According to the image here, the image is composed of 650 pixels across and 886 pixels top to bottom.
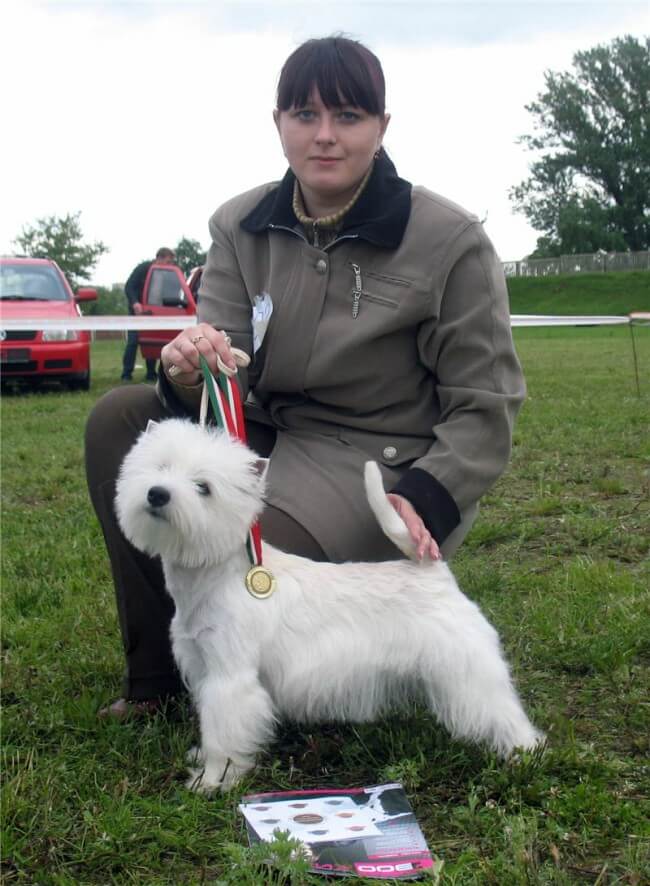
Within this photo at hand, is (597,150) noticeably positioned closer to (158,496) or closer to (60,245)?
(60,245)

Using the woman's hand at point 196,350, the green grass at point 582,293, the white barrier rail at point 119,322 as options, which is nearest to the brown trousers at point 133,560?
the woman's hand at point 196,350

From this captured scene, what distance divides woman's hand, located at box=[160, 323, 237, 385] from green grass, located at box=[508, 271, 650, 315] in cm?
3071

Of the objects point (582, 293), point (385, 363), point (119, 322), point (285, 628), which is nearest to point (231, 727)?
point (285, 628)

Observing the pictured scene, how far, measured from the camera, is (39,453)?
6.55m

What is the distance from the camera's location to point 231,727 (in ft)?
6.74

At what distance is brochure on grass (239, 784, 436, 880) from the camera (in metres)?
1.76

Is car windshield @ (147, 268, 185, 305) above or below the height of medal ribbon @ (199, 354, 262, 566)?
above

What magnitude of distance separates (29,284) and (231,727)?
9.96 meters

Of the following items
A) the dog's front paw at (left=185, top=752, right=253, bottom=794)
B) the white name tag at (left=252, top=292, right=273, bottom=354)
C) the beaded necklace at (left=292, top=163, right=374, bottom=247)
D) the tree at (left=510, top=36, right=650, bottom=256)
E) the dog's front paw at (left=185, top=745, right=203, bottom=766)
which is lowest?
the dog's front paw at (left=185, top=745, right=203, bottom=766)

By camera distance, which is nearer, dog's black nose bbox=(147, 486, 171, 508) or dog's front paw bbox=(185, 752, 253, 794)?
dog's black nose bbox=(147, 486, 171, 508)

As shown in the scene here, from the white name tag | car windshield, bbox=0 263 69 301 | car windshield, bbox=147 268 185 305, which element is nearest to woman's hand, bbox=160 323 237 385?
the white name tag

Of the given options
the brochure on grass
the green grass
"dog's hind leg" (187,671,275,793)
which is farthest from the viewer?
the green grass

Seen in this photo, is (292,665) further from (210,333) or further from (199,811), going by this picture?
(210,333)

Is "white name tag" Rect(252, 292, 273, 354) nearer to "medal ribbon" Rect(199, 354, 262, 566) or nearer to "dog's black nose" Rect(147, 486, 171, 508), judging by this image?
"medal ribbon" Rect(199, 354, 262, 566)
